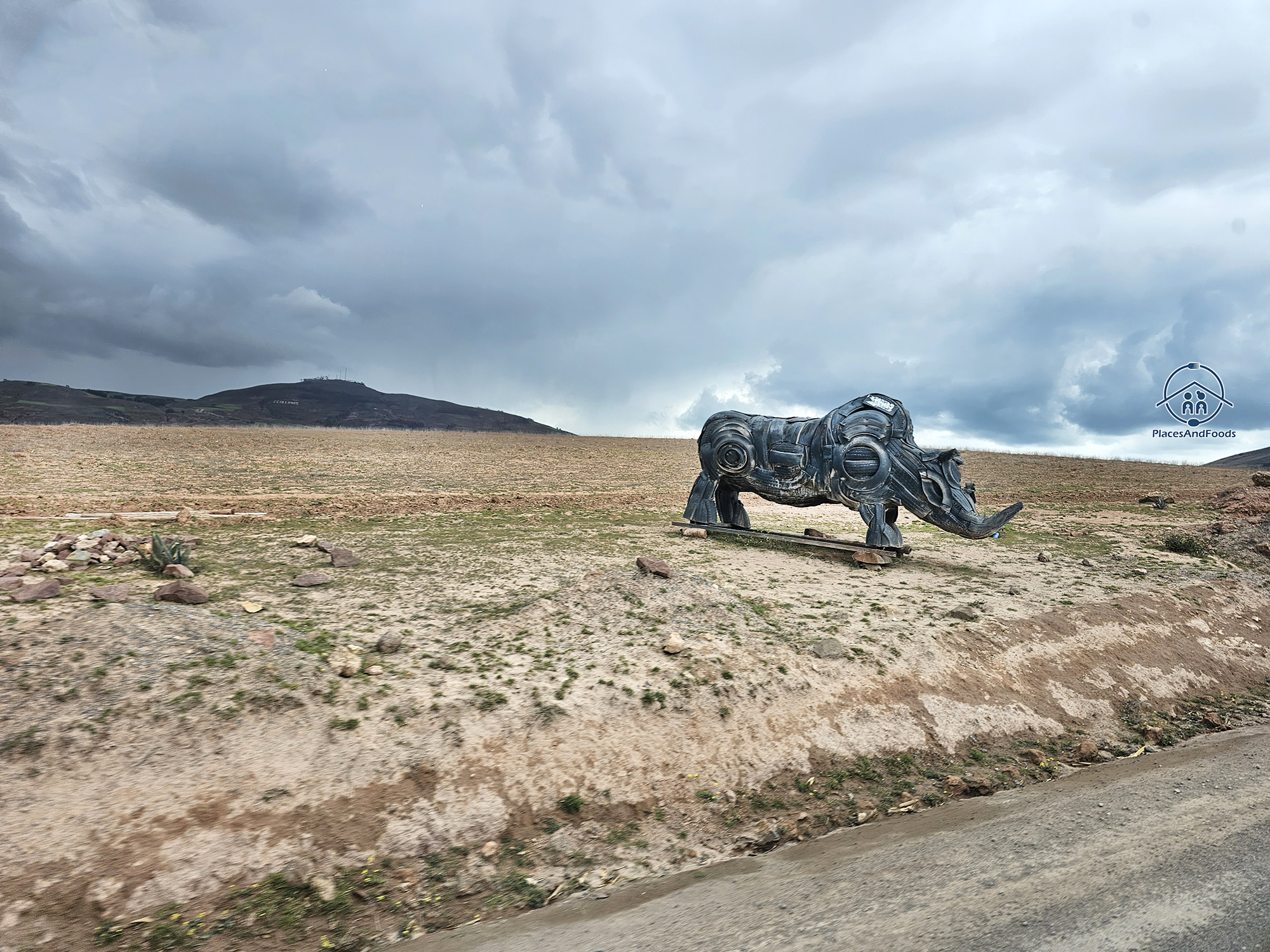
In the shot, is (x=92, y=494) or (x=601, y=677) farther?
(x=92, y=494)

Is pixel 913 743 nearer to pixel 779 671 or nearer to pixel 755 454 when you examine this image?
pixel 779 671

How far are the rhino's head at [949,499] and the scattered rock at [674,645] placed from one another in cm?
773

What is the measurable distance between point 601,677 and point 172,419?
103 metres

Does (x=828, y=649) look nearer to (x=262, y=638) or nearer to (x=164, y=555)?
(x=262, y=638)

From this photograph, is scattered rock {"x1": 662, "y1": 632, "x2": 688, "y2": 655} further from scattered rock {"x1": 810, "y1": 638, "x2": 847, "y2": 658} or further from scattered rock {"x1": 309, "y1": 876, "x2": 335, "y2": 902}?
scattered rock {"x1": 309, "y1": 876, "x2": 335, "y2": 902}

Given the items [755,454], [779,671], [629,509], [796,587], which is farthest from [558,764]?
[629,509]

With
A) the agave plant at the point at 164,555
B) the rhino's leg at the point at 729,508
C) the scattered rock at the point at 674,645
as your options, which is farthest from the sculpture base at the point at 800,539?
the agave plant at the point at 164,555

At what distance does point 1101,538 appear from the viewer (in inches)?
695

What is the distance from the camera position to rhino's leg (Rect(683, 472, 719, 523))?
16328mm

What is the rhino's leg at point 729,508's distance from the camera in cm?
1641

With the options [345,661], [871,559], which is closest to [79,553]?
[345,661]

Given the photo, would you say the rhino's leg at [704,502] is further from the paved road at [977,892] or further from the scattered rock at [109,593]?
the scattered rock at [109,593]

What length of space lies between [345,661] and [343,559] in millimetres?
4870

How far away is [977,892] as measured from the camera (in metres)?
4.71
